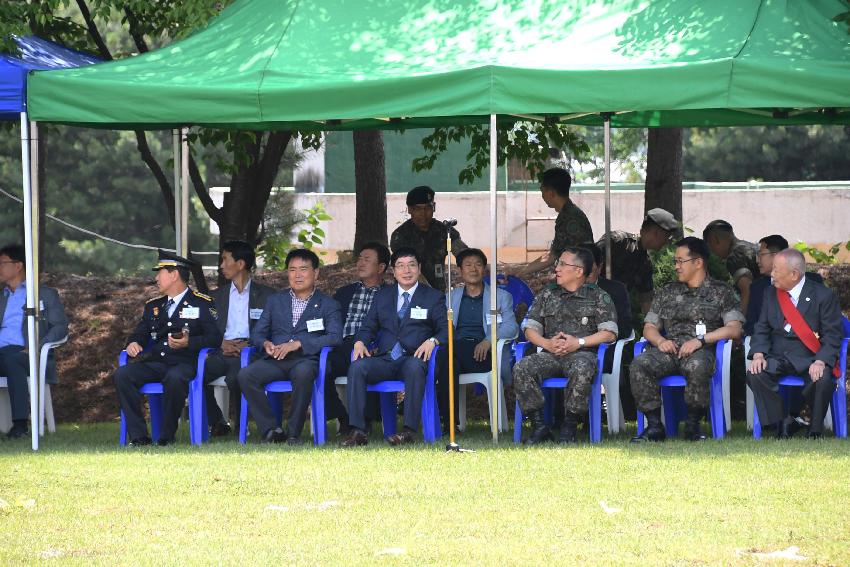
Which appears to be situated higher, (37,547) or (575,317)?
(575,317)

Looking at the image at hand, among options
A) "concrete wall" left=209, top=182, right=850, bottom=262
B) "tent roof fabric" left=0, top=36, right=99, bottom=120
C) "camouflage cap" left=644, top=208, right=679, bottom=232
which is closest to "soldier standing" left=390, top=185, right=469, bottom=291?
"camouflage cap" left=644, top=208, right=679, bottom=232

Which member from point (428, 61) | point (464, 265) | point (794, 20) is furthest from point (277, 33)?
point (794, 20)

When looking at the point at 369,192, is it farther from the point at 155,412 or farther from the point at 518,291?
the point at 155,412

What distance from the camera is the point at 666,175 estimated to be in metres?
13.9

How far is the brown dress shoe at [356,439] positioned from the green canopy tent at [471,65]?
1.21 m

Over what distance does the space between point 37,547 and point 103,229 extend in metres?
25.9

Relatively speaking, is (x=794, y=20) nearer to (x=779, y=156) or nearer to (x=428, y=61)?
(x=428, y=61)

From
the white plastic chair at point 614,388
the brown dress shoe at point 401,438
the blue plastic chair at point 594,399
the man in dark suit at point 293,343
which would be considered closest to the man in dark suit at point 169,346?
the man in dark suit at point 293,343

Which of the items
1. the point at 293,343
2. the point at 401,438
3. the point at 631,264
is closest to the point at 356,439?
the point at 401,438

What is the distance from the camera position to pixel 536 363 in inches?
359

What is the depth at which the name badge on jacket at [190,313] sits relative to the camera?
31.4ft

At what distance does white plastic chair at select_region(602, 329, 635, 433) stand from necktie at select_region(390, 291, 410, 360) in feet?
4.28

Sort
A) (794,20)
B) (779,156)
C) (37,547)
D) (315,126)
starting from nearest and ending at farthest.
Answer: (37,547)
(794,20)
(315,126)
(779,156)

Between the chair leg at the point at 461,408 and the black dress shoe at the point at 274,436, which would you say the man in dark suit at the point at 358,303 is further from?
the chair leg at the point at 461,408
